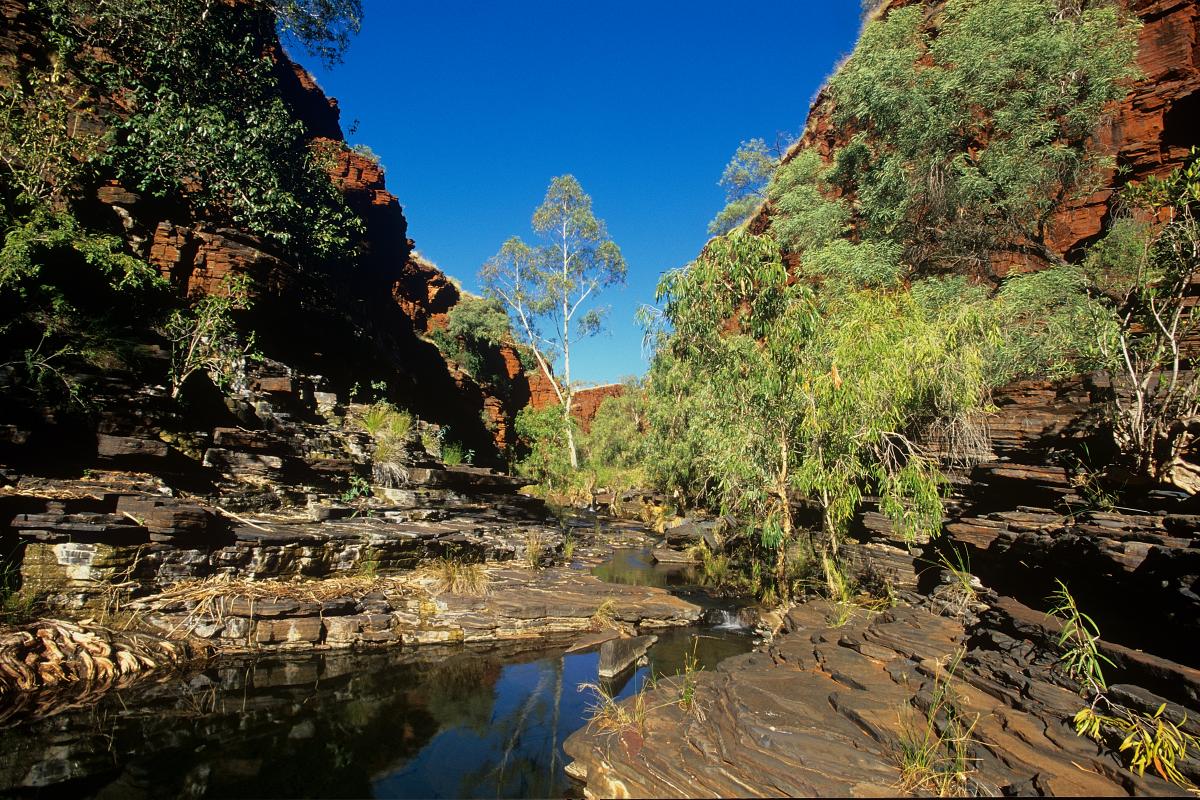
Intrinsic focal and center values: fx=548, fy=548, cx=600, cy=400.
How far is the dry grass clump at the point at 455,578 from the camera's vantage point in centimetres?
840

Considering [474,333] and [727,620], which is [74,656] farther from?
[474,333]

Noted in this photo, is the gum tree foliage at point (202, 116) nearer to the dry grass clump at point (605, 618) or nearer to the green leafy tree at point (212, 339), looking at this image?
the green leafy tree at point (212, 339)

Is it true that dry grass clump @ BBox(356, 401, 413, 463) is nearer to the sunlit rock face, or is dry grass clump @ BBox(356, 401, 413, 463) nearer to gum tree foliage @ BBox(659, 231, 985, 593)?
gum tree foliage @ BBox(659, 231, 985, 593)

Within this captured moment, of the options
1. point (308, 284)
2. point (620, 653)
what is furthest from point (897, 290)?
point (308, 284)

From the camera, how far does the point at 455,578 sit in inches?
336

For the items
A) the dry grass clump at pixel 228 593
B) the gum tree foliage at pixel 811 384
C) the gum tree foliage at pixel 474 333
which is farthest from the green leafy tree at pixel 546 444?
the dry grass clump at pixel 228 593

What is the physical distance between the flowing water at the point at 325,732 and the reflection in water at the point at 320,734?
0.04 ft

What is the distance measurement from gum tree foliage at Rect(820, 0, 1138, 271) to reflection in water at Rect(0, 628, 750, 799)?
15526mm

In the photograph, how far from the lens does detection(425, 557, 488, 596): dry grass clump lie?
8.40 metres

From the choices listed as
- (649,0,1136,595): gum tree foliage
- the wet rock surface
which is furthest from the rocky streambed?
(649,0,1136,595): gum tree foliage

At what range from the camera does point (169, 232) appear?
34.7 ft

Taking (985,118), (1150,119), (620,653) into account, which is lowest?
(620,653)

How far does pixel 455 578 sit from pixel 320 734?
3598 millimetres

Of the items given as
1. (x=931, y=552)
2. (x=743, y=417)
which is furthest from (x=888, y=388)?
(x=931, y=552)
